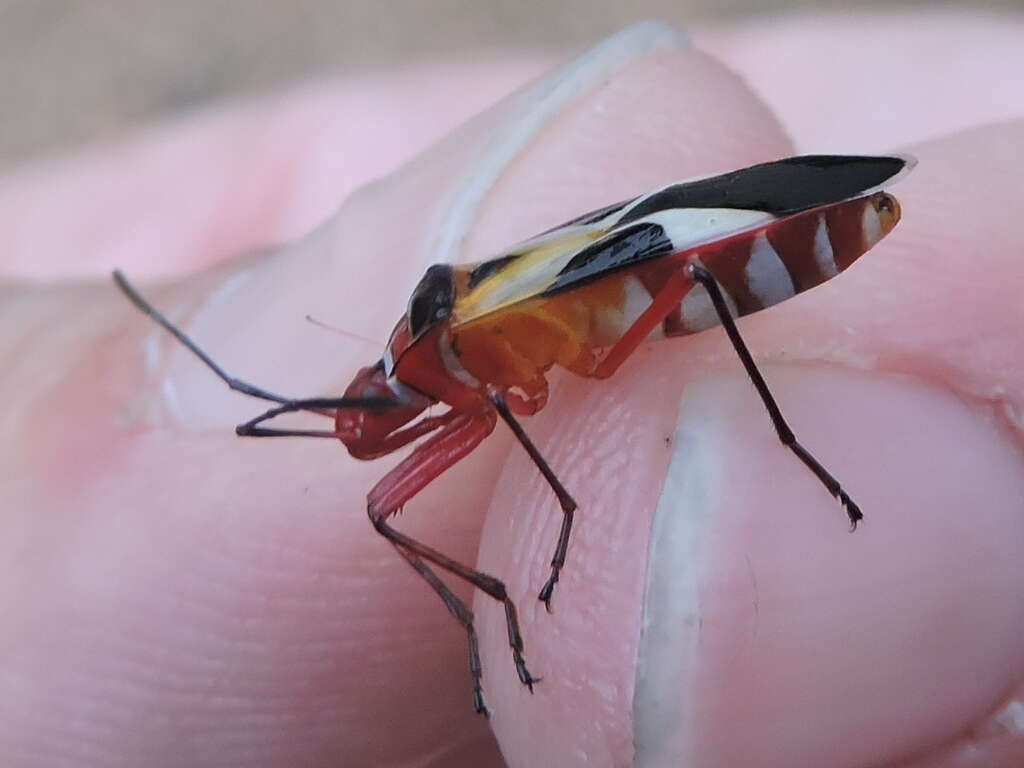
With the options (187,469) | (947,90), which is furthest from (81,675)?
(947,90)

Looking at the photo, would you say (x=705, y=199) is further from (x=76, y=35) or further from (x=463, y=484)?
(x=76, y=35)

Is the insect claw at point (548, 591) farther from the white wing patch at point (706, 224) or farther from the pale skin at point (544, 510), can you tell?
the white wing patch at point (706, 224)

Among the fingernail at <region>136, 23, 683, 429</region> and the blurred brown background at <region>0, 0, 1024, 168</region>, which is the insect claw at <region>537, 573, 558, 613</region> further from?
the blurred brown background at <region>0, 0, 1024, 168</region>

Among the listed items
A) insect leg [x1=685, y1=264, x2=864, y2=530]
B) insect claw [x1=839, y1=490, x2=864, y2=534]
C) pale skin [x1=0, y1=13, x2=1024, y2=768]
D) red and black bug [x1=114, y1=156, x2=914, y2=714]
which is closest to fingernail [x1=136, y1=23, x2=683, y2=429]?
pale skin [x1=0, y1=13, x2=1024, y2=768]

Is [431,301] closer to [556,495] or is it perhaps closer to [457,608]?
[556,495]

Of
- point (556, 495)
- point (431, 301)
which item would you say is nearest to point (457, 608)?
point (556, 495)

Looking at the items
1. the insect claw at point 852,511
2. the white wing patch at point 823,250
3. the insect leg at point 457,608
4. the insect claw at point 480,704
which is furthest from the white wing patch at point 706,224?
the insect claw at point 480,704
